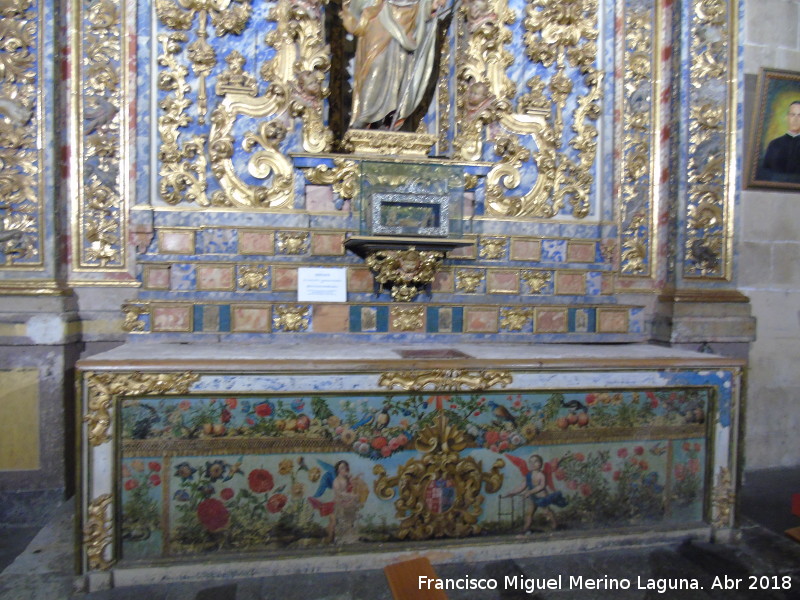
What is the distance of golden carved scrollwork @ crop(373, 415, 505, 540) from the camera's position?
105 inches

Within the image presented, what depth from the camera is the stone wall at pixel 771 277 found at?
13.2ft

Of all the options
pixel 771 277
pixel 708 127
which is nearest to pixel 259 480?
pixel 708 127

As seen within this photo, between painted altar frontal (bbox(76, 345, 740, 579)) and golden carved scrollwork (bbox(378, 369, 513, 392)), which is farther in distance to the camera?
golden carved scrollwork (bbox(378, 369, 513, 392))

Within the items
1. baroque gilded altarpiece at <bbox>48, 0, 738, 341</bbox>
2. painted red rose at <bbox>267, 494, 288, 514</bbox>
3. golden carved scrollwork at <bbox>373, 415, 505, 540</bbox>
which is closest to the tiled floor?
golden carved scrollwork at <bbox>373, 415, 505, 540</bbox>

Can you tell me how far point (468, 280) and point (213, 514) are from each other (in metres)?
2.19

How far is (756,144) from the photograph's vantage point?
159 inches

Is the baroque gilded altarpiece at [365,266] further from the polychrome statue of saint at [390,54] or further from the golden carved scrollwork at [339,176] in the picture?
the polychrome statue of saint at [390,54]

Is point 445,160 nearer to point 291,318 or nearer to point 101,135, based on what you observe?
point 291,318

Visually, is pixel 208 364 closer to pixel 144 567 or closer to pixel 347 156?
pixel 144 567

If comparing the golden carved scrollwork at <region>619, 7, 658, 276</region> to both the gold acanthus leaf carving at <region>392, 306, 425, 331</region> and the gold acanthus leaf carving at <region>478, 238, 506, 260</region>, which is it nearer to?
the gold acanthus leaf carving at <region>478, 238, 506, 260</region>

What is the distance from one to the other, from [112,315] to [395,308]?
1.87m

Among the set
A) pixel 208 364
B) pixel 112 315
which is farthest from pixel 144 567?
pixel 112 315

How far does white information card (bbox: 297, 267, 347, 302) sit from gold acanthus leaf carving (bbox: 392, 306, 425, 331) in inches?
14.6

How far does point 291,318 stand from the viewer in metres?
3.54
